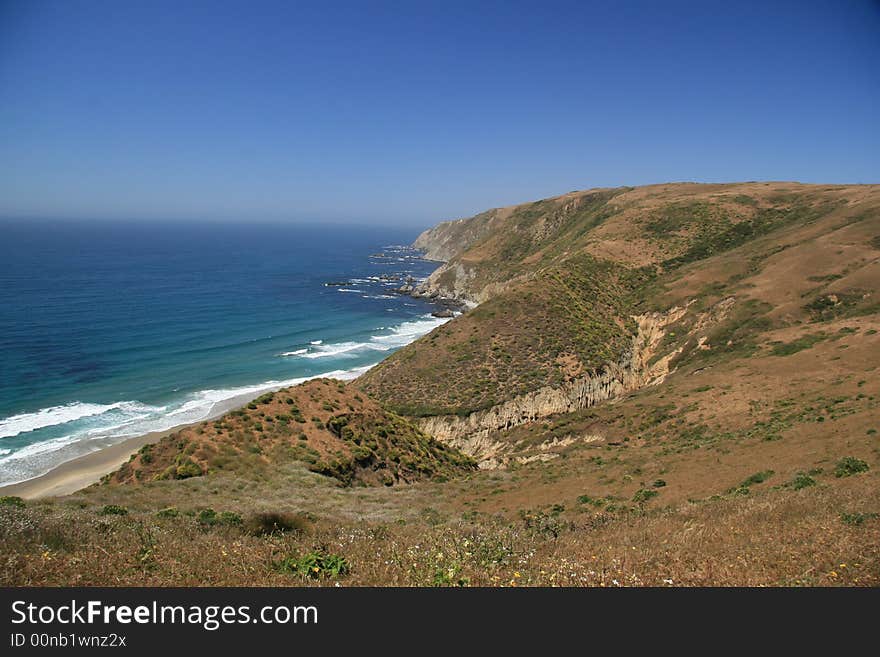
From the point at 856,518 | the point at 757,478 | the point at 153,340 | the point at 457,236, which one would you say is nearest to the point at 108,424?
the point at 153,340

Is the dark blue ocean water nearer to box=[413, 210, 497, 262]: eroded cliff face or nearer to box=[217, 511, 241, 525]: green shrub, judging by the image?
box=[217, 511, 241, 525]: green shrub

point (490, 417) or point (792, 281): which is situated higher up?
point (792, 281)

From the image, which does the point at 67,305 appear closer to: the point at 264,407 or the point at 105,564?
the point at 264,407

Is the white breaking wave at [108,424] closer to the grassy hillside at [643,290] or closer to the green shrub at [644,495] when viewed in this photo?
the grassy hillside at [643,290]

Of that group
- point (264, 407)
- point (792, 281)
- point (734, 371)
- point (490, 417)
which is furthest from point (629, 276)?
point (264, 407)

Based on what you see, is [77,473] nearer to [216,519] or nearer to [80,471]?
[80,471]

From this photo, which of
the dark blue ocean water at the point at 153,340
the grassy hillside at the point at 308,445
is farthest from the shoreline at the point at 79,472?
the grassy hillside at the point at 308,445
